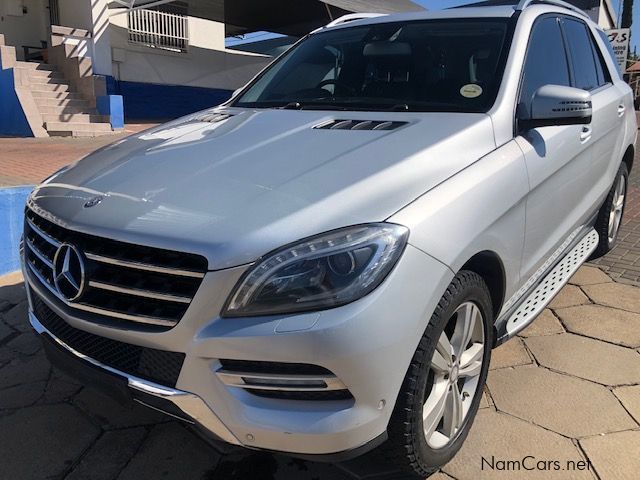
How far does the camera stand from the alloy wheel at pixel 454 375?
2.05 meters

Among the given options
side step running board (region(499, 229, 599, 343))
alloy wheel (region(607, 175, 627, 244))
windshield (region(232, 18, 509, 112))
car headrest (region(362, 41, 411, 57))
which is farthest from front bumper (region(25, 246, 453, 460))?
alloy wheel (region(607, 175, 627, 244))

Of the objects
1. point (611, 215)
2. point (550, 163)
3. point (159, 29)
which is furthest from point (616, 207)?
point (159, 29)

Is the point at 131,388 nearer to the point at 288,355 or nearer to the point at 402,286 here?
the point at 288,355

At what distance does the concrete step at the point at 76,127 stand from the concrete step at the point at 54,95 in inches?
36.6

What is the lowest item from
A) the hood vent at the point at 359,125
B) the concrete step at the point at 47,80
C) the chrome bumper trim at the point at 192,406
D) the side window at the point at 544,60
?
the concrete step at the point at 47,80

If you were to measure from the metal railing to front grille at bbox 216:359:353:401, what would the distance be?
47.7ft

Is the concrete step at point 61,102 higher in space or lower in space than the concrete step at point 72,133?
higher

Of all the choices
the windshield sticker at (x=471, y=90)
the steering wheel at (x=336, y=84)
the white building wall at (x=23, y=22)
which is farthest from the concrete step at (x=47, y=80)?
the windshield sticker at (x=471, y=90)

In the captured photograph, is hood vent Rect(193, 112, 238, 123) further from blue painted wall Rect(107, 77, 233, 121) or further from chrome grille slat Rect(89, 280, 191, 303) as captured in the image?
blue painted wall Rect(107, 77, 233, 121)

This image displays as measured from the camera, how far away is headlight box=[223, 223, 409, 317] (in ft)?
5.54

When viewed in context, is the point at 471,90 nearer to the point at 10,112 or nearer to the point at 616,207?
the point at 616,207

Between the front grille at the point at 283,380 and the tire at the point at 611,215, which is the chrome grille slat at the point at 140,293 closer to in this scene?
the front grille at the point at 283,380

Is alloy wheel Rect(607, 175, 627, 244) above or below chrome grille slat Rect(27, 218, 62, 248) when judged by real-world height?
below

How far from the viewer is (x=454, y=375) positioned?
2.16m
